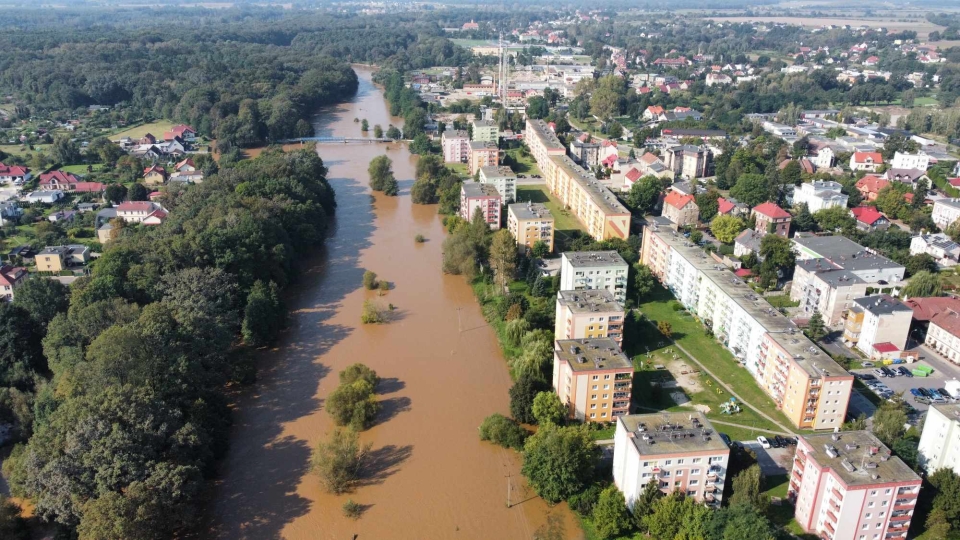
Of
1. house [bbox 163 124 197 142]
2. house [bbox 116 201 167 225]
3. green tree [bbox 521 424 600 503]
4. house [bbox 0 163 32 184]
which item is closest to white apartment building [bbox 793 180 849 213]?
green tree [bbox 521 424 600 503]

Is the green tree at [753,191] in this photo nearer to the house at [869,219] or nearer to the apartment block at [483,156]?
the house at [869,219]

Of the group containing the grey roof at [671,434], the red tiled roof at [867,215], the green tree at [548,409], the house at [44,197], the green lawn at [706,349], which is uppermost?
the grey roof at [671,434]

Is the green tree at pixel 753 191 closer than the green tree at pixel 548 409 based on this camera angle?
No

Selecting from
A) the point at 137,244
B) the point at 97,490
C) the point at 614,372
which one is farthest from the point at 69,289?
the point at 614,372

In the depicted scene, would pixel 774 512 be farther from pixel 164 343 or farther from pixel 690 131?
pixel 690 131

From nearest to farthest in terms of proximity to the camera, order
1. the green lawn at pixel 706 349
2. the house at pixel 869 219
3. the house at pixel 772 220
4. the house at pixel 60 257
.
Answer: the green lawn at pixel 706 349 → the house at pixel 60 257 → the house at pixel 772 220 → the house at pixel 869 219

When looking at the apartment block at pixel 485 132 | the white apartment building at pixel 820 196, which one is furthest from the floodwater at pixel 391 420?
the apartment block at pixel 485 132

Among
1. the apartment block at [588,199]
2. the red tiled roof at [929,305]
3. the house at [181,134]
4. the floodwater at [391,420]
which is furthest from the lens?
the house at [181,134]

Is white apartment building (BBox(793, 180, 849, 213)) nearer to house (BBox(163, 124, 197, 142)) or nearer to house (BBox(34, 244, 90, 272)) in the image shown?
house (BBox(34, 244, 90, 272))
